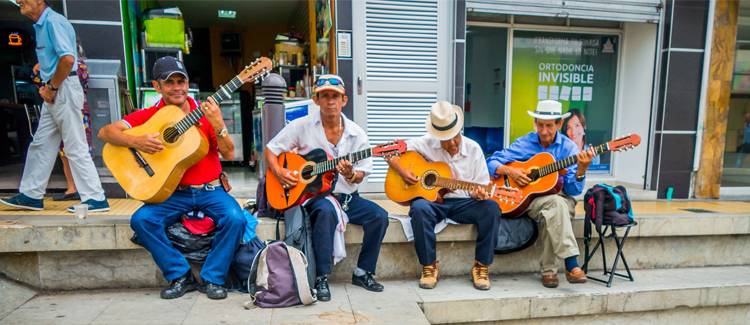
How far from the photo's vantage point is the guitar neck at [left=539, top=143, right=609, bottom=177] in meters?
3.04

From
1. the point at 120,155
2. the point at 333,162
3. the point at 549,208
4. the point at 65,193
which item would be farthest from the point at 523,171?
the point at 65,193

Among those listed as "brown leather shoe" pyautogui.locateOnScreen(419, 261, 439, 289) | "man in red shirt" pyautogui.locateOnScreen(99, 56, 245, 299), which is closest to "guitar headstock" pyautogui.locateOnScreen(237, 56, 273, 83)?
"man in red shirt" pyautogui.locateOnScreen(99, 56, 245, 299)

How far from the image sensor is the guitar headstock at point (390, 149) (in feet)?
9.48

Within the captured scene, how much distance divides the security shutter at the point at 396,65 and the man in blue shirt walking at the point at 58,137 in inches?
98.4

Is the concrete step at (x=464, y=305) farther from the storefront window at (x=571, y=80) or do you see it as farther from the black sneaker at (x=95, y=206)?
the storefront window at (x=571, y=80)

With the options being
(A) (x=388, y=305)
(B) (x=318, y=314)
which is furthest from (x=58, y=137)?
(A) (x=388, y=305)

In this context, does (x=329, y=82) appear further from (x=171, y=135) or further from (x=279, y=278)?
(x=279, y=278)

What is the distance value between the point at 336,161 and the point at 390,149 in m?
0.39

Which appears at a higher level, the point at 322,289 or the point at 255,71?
the point at 255,71

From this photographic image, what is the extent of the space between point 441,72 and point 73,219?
12.0ft

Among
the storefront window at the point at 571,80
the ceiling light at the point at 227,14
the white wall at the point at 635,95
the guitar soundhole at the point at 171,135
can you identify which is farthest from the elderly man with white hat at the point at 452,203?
the ceiling light at the point at 227,14

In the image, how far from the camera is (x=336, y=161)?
2.85 meters

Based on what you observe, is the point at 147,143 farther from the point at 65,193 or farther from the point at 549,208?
the point at 549,208

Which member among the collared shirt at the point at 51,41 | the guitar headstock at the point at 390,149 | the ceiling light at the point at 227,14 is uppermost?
the ceiling light at the point at 227,14
